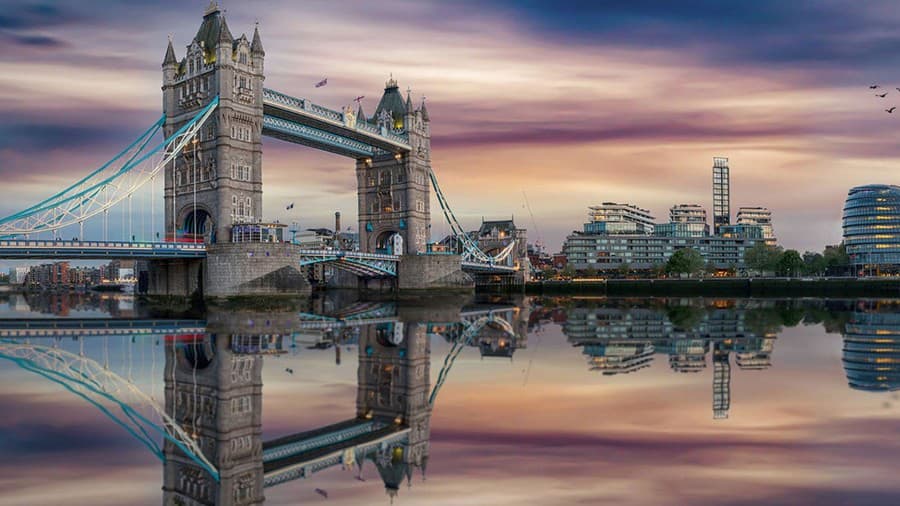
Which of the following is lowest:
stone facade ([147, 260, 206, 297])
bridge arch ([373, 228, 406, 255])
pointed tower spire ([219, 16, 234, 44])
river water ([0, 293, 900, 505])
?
river water ([0, 293, 900, 505])

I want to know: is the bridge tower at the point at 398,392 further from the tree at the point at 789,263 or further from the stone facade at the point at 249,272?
the tree at the point at 789,263

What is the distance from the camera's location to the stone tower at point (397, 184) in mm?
80188

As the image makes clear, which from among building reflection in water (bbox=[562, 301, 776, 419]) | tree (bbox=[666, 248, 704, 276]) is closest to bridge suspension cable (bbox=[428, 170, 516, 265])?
tree (bbox=[666, 248, 704, 276])

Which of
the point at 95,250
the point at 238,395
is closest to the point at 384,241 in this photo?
the point at 95,250

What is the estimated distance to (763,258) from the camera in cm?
13212

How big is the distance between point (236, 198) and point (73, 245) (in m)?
12.4

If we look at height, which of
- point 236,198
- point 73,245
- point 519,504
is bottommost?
point 519,504

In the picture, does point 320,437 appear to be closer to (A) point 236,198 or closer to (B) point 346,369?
(B) point 346,369

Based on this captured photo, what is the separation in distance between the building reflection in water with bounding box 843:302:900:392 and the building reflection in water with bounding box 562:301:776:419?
2135 millimetres

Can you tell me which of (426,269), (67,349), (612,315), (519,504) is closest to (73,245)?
(67,349)

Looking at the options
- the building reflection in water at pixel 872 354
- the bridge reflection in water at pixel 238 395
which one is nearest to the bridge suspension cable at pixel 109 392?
the bridge reflection in water at pixel 238 395

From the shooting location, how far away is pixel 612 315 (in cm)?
4016

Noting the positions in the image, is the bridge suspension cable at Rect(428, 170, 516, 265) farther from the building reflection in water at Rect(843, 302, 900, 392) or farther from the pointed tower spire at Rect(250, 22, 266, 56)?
the building reflection in water at Rect(843, 302, 900, 392)

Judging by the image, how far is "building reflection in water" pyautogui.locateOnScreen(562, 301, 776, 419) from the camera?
1780cm
